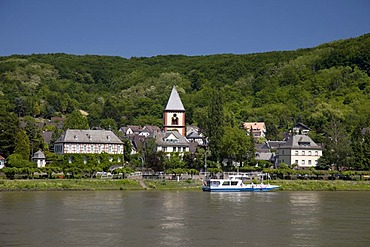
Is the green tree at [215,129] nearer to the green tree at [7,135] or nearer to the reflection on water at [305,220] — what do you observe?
the green tree at [7,135]

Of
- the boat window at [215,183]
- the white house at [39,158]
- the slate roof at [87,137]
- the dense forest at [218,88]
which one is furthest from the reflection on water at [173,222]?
the dense forest at [218,88]

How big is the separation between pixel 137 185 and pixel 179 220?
25.2 metres

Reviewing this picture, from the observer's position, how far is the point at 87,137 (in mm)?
72562

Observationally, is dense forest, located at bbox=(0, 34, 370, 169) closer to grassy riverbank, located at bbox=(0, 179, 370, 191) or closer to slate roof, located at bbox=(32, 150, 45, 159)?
grassy riverbank, located at bbox=(0, 179, 370, 191)

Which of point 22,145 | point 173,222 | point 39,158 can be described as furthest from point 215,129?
point 173,222

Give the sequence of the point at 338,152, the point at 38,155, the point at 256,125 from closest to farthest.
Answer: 1. the point at 38,155
2. the point at 338,152
3. the point at 256,125

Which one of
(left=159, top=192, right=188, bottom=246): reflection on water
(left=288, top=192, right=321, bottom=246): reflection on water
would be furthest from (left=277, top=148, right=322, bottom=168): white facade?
(left=159, top=192, right=188, bottom=246): reflection on water

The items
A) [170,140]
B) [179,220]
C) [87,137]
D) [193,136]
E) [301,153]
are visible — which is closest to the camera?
[179,220]

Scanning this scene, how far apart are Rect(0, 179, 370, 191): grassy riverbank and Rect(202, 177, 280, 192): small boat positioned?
1.53 m

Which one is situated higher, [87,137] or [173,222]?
[87,137]

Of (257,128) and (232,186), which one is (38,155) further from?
(257,128)

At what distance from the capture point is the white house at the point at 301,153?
8075 cm

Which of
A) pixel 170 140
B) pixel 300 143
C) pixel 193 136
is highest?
pixel 193 136

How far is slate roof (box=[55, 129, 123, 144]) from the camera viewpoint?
71775mm
